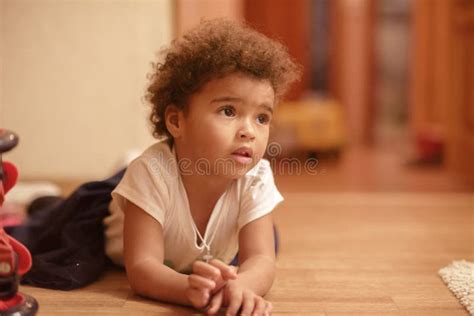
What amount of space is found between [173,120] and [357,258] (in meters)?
0.51

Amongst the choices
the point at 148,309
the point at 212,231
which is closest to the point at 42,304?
the point at 148,309

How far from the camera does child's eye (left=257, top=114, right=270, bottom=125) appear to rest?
0.98m

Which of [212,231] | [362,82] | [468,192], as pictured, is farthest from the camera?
[362,82]

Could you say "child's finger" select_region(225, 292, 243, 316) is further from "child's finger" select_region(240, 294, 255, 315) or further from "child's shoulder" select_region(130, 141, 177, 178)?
"child's shoulder" select_region(130, 141, 177, 178)

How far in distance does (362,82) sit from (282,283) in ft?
10.2

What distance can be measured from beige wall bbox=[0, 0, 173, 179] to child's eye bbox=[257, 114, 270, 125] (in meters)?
1.23

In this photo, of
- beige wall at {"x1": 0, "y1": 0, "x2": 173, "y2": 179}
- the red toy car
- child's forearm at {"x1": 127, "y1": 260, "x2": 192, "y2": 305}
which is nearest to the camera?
the red toy car

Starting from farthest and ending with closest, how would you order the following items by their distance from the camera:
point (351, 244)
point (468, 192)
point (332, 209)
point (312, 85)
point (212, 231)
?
1. point (312, 85)
2. point (468, 192)
3. point (332, 209)
4. point (351, 244)
5. point (212, 231)

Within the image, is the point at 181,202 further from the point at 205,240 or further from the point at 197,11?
the point at 197,11

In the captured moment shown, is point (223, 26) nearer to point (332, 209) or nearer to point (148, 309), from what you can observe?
point (148, 309)

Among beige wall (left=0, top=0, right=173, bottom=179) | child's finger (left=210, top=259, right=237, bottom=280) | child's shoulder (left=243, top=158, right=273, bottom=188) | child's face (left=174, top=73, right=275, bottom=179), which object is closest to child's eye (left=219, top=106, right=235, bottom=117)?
child's face (left=174, top=73, right=275, bottom=179)

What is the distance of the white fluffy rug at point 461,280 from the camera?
98 centimetres

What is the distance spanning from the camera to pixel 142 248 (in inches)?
37.9

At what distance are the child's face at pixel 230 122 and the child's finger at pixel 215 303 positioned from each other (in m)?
0.20
